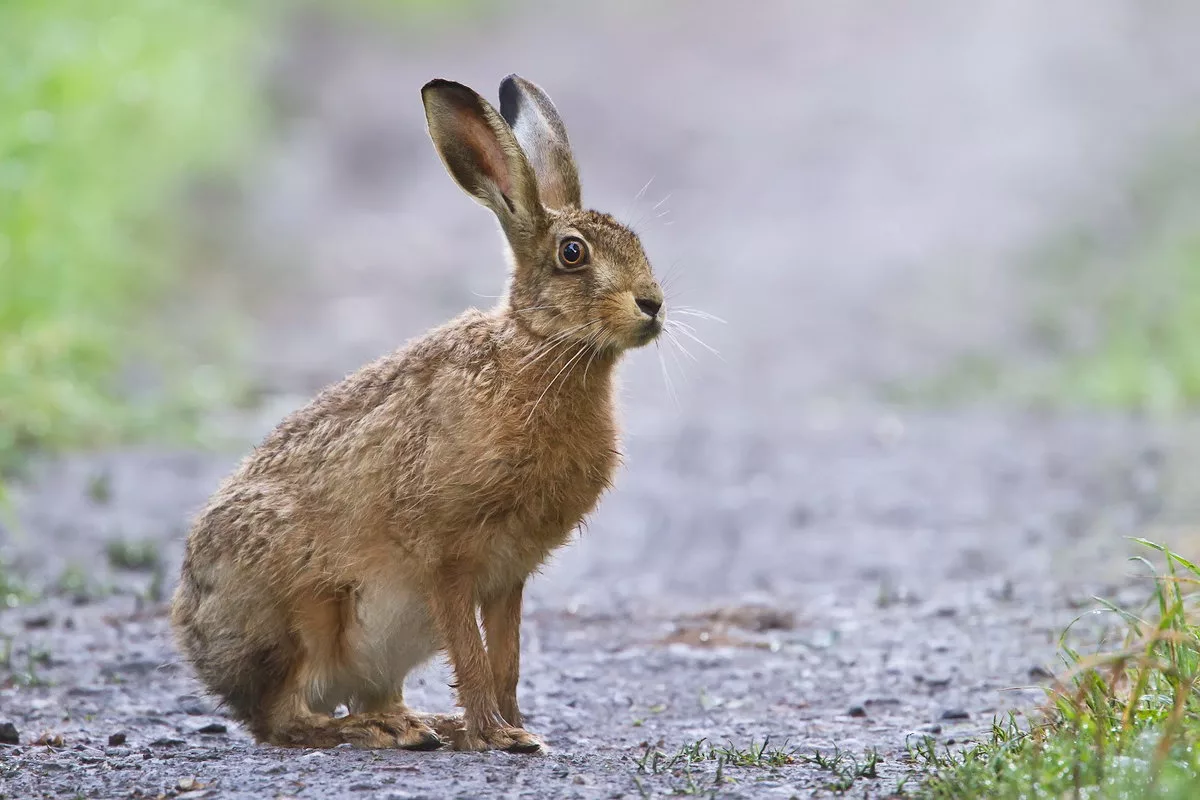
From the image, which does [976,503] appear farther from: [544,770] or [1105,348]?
[544,770]

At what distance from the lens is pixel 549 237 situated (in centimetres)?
520

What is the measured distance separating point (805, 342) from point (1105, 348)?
105 inches

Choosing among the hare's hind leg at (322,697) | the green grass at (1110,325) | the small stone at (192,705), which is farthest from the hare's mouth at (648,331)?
the green grass at (1110,325)

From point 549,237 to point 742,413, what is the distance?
729 cm

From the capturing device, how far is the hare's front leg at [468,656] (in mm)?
4926

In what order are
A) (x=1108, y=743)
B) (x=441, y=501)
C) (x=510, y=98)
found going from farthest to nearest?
(x=510, y=98)
(x=441, y=501)
(x=1108, y=743)

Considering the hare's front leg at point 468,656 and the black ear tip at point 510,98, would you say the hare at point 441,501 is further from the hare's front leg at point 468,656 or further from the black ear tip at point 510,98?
the black ear tip at point 510,98

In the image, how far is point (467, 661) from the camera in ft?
16.2

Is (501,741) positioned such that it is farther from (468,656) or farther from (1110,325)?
(1110,325)

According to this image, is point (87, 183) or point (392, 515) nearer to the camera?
point (392, 515)

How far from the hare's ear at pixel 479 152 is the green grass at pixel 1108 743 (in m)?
2.18

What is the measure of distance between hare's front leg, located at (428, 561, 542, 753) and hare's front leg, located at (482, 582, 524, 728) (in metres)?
0.24

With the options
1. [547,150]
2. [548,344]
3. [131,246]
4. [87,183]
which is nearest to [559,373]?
[548,344]

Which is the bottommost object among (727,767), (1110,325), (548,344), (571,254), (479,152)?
(727,767)
